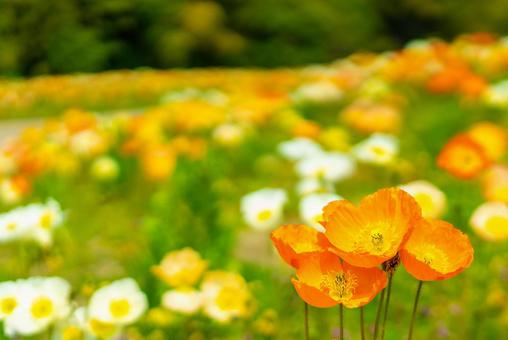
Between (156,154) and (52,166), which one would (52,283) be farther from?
(52,166)

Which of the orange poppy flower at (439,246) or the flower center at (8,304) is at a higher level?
the orange poppy flower at (439,246)

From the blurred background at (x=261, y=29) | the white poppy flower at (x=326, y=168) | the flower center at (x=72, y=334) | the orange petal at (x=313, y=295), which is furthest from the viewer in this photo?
the blurred background at (x=261, y=29)

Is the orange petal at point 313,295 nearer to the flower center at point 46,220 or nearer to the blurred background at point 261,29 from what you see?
the flower center at point 46,220

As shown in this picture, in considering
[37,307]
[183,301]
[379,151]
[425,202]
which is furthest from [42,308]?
[379,151]

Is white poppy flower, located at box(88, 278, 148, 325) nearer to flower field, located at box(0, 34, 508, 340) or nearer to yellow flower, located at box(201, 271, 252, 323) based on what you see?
→ flower field, located at box(0, 34, 508, 340)

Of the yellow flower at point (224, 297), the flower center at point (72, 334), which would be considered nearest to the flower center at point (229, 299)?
the yellow flower at point (224, 297)

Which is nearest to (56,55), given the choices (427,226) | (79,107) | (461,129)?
(79,107)

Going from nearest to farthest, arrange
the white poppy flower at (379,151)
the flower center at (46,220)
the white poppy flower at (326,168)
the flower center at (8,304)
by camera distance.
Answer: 1. the flower center at (8,304)
2. the flower center at (46,220)
3. the white poppy flower at (326,168)
4. the white poppy flower at (379,151)
